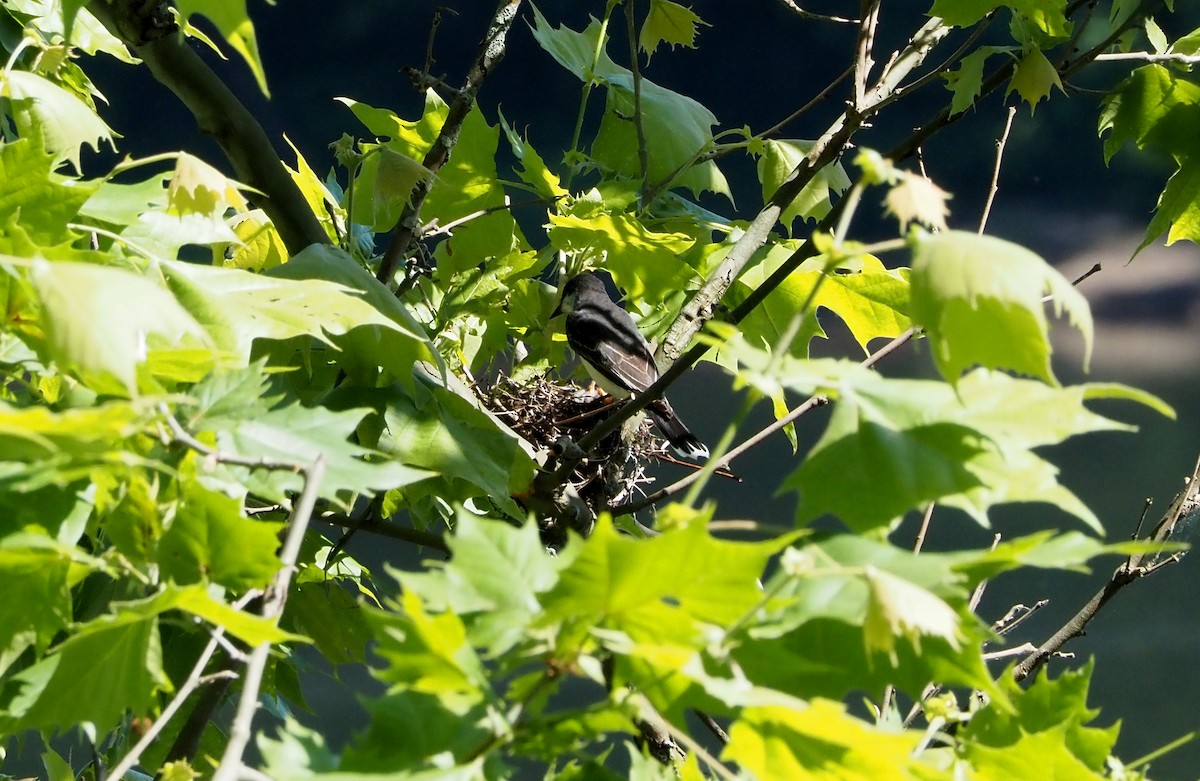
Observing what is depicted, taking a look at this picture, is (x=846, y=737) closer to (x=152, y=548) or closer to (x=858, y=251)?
(x=858, y=251)

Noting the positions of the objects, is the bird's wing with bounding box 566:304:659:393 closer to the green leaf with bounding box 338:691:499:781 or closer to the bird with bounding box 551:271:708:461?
the bird with bounding box 551:271:708:461

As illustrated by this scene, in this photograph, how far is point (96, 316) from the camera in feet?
1.04

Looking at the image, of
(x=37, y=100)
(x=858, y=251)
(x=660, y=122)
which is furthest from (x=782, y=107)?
(x=858, y=251)

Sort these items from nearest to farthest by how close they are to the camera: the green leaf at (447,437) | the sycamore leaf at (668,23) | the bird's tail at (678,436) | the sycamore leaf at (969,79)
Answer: the green leaf at (447,437) < the sycamore leaf at (969,79) < the sycamore leaf at (668,23) < the bird's tail at (678,436)

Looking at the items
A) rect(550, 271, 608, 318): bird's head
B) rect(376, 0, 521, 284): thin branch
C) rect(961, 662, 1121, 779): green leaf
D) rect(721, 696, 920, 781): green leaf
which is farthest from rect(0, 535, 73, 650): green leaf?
rect(550, 271, 608, 318): bird's head

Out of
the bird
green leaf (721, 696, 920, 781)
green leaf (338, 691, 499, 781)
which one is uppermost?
green leaf (721, 696, 920, 781)

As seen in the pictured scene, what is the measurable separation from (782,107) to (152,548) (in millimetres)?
2210

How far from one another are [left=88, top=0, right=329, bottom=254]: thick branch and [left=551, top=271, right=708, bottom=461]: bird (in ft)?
2.42

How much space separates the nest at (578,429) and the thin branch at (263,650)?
680 millimetres

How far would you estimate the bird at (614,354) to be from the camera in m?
1.62

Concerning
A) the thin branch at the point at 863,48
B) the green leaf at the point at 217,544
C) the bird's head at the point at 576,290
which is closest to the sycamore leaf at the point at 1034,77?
the thin branch at the point at 863,48

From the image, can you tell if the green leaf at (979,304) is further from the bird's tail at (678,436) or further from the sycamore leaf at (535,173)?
the bird's tail at (678,436)

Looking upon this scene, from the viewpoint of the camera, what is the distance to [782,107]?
2.44 m

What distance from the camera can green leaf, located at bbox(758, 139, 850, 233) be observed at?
1.12 metres
